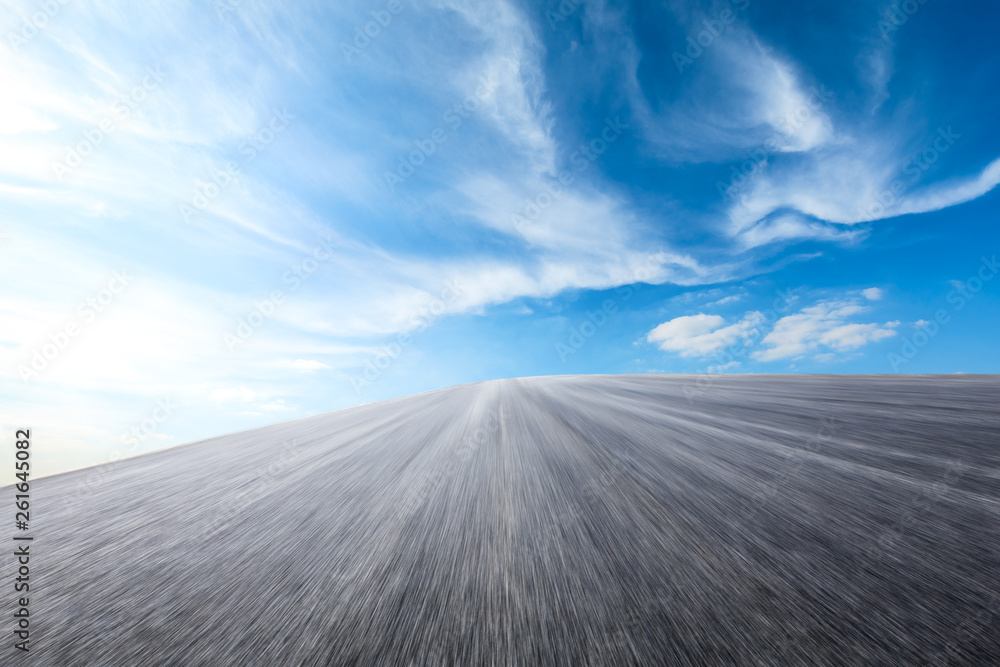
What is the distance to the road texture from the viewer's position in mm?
367

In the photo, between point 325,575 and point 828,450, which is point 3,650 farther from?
point 828,450

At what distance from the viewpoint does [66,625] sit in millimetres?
444

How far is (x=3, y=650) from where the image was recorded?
406mm

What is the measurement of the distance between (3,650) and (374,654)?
1.40 feet

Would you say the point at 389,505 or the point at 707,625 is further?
the point at 389,505

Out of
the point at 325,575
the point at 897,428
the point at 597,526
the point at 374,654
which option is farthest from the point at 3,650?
the point at 897,428

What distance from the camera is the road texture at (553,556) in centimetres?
37

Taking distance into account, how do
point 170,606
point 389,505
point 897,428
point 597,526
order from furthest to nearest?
point 897,428, point 389,505, point 597,526, point 170,606

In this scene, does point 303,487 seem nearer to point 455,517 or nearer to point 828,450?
point 455,517

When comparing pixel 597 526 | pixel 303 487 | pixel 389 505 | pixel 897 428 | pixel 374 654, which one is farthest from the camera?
pixel 897 428

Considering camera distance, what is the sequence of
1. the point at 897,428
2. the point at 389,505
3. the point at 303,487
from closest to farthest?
1. the point at 389,505
2. the point at 303,487
3. the point at 897,428

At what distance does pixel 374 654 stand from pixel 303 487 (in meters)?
0.66

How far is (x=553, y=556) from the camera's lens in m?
0.51

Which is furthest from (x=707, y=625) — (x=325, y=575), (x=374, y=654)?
(x=325, y=575)
